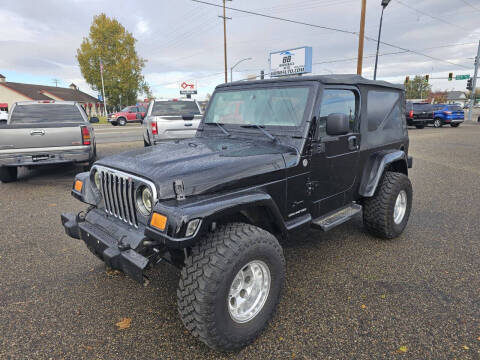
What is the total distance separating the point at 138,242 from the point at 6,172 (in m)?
6.66

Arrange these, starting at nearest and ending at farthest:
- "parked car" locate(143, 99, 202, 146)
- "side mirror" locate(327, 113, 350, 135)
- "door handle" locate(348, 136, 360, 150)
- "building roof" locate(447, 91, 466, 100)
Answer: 1. "side mirror" locate(327, 113, 350, 135)
2. "door handle" locate(348, 136, 360, 150)
3. "parked car" locate(143, 99, 202, 146)
4. "building roof" locate(447, 91, 466, 100)

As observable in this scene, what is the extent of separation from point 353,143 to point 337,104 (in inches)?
18.6

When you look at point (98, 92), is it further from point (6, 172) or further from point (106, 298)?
point (106, 298)

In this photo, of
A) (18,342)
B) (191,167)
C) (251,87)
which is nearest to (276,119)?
(251,87)

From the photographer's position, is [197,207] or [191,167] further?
[191,167]

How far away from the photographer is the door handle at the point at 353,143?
11.1 feet

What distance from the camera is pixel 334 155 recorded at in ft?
10.5

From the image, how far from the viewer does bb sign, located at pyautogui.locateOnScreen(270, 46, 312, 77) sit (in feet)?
83.9

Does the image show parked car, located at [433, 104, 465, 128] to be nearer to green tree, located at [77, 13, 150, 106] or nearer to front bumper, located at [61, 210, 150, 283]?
front bumper, located at [61, 210, 150, 283]

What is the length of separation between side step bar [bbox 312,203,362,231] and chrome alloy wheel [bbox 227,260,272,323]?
89 cm

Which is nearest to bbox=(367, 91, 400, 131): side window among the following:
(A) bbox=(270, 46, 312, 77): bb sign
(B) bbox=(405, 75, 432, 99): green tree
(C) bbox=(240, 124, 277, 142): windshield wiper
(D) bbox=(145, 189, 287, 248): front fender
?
(C) bbox=(240, 124, 277, 142): windshield wiper

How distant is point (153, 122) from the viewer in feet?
29.2

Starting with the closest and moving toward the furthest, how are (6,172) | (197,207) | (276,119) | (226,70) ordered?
(197,207)
(276,119)
(6,172)
(226,70)

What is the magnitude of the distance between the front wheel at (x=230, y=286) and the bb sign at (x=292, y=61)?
76.6 feet
